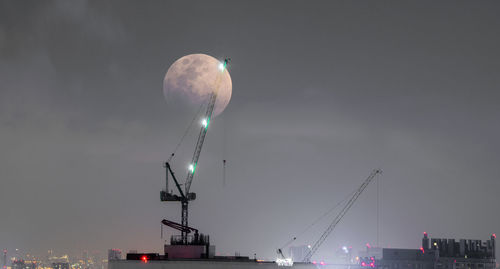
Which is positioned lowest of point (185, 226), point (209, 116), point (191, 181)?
point (185, 226)

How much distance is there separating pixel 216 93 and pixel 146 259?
220 feet

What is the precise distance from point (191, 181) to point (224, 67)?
4004cm

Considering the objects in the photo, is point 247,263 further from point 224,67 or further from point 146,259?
point 224,67

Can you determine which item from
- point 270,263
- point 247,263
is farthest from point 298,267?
point 247,263

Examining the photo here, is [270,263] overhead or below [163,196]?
below

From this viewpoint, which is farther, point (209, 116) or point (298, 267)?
point (209, 116)

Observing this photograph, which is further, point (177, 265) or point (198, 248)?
point (198, 248)

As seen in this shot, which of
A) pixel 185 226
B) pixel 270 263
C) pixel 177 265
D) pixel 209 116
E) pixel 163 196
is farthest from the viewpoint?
pixel 209 116

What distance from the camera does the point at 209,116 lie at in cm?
19975

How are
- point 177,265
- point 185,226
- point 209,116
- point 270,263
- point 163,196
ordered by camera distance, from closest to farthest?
1. point 177,265
2. point 270,263
3. point 185,226
4. point 163,196
5. point 209,116

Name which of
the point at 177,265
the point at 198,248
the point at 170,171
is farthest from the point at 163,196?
the point at 177,265

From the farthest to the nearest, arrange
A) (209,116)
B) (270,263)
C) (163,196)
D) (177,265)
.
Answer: (209,116)
(163,196)
(270,263)
(177,265)

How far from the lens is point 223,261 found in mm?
149375

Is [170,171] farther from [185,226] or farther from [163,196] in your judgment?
[185,226]
